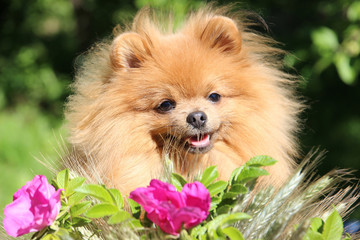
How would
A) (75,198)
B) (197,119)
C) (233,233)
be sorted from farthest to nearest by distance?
(197,119)
(75,198)
(233,233)

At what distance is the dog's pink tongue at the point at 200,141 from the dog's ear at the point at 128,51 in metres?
0.42

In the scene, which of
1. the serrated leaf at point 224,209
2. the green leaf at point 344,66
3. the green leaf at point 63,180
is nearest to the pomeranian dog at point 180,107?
the green leaf at point 63,180

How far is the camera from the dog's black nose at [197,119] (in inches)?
74.2

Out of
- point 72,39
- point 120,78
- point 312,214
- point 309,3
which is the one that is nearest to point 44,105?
point 72,39

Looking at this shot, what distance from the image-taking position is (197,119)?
6.18ft

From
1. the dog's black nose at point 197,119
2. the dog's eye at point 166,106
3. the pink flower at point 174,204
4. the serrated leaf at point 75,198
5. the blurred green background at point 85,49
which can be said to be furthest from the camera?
the blurred green background at point 85,49

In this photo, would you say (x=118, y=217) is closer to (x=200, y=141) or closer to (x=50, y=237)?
(x=50, y=237)

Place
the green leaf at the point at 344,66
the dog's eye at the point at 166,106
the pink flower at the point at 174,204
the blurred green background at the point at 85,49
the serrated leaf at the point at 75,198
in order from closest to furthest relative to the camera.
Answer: the pink flower at the point at 174,204
the serrated leaf at the point at 75,198
the dog's eye at the point at 166,106
the green leaf at the point at 344,66
the blurred green background at the point at 85,49

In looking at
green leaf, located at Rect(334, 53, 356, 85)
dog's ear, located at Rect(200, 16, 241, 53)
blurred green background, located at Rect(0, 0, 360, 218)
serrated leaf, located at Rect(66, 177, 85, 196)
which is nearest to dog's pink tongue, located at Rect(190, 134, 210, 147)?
dog's ear, located at Rect(200, 16, 241, 53)

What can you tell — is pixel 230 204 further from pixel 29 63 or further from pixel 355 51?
pixel 29 63

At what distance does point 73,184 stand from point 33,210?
5.5 inches

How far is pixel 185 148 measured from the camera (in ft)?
6.37

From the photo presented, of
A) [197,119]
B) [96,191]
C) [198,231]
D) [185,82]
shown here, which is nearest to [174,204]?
[198,231]

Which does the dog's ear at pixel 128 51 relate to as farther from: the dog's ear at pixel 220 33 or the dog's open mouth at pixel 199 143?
the dog's open mouth at pixel 199 143
